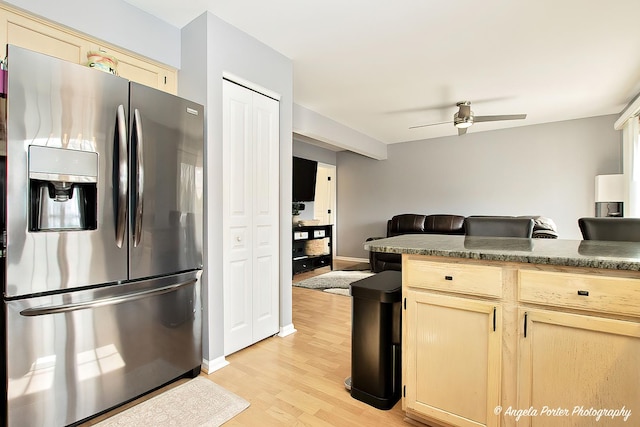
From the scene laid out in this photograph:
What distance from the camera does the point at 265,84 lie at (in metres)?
2.64

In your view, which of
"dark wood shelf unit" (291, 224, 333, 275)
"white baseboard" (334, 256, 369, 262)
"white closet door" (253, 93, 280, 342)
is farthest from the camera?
"white baseboard" (334, 256, 369, 262)

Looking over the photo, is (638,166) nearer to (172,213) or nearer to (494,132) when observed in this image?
(494,132)

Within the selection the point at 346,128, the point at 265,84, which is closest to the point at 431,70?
the point at 265,84

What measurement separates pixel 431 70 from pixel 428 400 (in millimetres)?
3019

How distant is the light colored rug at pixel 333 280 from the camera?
Result: 4.54 metres

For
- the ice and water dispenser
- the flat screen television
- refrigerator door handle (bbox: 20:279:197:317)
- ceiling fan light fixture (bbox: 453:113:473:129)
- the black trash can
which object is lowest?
the black trash can

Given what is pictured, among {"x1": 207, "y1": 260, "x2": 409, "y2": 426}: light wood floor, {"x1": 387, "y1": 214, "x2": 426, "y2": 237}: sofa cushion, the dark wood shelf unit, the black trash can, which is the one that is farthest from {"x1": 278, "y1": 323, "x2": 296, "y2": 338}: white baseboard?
{"x1": 387, "y1": 214, "x2": 426, "y2": 237}: sofa cushion

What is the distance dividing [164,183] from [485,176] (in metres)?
5.57

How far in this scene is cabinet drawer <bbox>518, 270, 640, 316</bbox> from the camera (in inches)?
43.1

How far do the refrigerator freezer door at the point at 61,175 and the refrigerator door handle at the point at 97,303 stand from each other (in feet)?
0.29

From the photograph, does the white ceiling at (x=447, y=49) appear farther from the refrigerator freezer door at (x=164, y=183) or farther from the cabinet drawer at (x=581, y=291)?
the cabinet drawer at (x=581, y=291)

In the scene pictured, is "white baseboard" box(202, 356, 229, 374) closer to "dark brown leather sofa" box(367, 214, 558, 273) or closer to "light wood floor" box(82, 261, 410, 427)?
"light wood floor" box(82, 261, 410, 427)

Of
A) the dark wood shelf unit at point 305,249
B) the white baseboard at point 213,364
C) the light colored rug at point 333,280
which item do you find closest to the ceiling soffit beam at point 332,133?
the dark wood shelf unit at point 305,249

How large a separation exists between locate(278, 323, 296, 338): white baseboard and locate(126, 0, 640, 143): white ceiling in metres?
2.55
